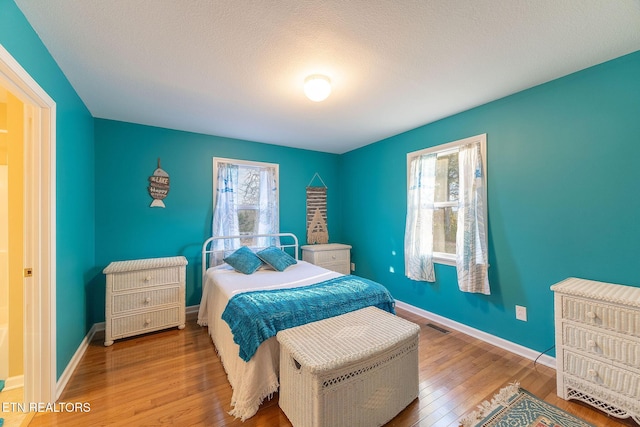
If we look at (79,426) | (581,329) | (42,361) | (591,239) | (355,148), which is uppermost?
(355,148)

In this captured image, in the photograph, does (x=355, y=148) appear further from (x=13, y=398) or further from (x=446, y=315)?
(x=13, y=398)

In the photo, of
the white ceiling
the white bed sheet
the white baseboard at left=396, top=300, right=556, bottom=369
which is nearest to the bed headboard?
the white bed sheet

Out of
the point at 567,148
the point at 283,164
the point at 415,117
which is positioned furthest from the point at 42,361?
the point at 567,148

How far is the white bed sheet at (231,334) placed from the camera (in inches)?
65.3

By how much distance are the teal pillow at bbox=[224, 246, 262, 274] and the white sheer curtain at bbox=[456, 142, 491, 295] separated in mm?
2243

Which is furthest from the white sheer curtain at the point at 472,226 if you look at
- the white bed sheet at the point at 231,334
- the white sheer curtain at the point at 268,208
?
the white sheer curtain at the point at 268,208

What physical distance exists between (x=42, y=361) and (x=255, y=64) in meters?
2.48

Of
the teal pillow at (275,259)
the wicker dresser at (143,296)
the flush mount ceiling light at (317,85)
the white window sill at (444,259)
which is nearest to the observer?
the flush mount ceiling light at (317,85)

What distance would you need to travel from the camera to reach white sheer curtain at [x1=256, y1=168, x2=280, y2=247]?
3756mm

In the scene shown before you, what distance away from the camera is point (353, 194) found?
429 centimetres

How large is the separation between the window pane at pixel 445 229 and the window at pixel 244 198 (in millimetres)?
2240

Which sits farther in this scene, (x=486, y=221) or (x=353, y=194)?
(x=353, y=194)

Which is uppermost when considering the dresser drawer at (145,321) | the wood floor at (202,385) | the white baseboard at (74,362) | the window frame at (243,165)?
the window frame at (243,165)

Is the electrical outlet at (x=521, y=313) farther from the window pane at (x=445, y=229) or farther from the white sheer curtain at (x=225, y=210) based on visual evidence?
the white sheer curtain at (x=225, y=210)
